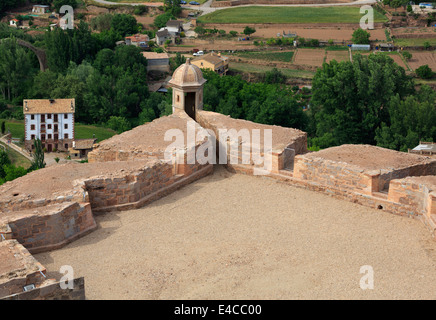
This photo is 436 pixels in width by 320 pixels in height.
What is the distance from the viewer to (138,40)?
98.1 m

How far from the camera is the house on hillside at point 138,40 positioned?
97312mm

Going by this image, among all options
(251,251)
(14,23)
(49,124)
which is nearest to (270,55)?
(49,124)

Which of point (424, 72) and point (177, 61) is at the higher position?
point (177, 61)

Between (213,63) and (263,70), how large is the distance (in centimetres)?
728

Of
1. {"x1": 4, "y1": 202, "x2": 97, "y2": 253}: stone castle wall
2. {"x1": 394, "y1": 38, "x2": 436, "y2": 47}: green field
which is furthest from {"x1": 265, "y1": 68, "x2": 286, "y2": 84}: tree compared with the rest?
{"x1": 4, "y1": 202, "x2": 97, "y2": 253}: stone castle wall

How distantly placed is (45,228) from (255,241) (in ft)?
14.9

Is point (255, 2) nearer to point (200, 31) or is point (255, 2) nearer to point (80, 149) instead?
point (200, 31)

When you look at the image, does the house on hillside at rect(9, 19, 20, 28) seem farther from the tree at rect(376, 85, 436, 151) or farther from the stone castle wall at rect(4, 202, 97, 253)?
the stone castle wall at rect(4, 202, 97, 253)

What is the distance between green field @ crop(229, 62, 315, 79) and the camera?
284 ft

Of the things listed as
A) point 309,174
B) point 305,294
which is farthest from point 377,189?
point 305,294

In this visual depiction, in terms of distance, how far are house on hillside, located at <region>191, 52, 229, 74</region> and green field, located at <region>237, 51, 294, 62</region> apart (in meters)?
6.42

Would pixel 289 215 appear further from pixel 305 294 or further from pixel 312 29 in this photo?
pixel 312 29

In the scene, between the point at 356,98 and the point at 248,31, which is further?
the point at 248,31

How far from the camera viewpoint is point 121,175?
17.4 metres
